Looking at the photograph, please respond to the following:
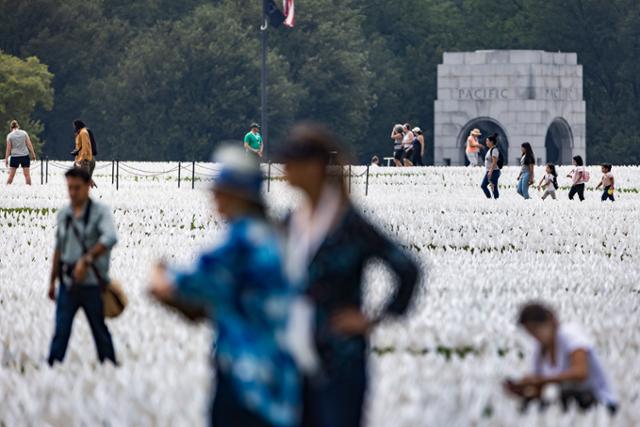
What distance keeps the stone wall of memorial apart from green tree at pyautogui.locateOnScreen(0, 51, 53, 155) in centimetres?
1813

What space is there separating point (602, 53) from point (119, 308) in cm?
8025

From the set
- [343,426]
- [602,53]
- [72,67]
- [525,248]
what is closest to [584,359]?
[343,426]

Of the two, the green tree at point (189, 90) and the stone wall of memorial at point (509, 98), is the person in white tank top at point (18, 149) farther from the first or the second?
the stone wall of memorial at point (509, 98)

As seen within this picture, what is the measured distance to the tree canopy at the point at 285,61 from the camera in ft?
255

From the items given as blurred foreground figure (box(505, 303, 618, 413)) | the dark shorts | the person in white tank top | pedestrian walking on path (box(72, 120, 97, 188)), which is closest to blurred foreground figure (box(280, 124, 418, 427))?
blurred foreground figure (box(505, 303, 618, 413))

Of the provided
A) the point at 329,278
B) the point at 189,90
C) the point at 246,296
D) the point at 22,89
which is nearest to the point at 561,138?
the point at 189,90

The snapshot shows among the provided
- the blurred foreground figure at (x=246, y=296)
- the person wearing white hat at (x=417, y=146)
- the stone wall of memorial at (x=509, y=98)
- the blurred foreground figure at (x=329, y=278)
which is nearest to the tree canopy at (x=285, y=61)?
the stone wall of memorial at (x=509, y=98)

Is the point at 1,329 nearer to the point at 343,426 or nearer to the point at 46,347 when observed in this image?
the point at 46,347

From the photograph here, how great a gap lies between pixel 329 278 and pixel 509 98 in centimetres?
7025

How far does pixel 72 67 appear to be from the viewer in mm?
80750

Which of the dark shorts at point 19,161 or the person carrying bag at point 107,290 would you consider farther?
the dark shorts at point 19,161

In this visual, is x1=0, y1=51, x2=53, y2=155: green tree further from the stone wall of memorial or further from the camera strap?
the camera strap

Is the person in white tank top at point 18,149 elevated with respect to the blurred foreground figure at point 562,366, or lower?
elevated

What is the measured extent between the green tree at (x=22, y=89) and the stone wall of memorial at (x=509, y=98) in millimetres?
18133
